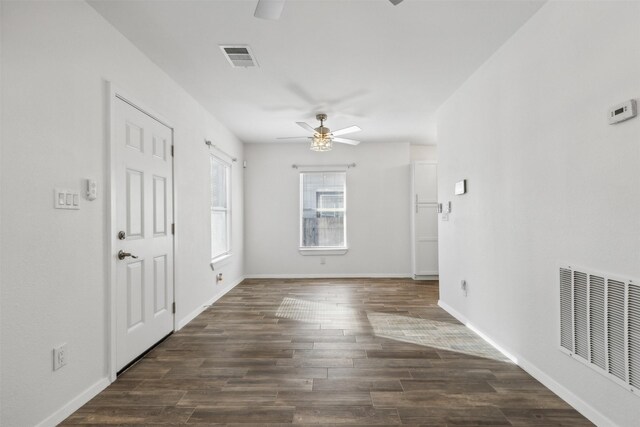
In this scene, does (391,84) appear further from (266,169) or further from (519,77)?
(266,169)

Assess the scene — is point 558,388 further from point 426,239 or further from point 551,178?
point 426,239

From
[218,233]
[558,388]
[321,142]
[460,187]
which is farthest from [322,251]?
[558,388]

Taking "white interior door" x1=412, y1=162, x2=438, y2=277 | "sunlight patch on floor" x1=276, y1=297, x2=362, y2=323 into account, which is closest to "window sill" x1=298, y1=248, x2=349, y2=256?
"white interior door" x1=412, y1=162, x2=438, y2=277

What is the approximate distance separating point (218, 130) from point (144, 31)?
2.44 m

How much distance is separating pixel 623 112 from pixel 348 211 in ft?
16.2

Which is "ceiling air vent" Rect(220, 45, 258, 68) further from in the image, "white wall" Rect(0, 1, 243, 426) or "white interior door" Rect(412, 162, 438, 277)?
"white interior door" Rect(412, 162, 438, 277)

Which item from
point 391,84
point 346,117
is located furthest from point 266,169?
point 391,84

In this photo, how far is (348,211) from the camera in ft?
21.4

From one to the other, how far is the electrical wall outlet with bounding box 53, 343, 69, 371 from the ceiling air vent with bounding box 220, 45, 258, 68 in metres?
2.39

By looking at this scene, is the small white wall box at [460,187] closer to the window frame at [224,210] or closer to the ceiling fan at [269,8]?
the ceiling fan at [269,8]

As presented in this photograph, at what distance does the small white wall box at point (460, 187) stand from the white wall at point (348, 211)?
265 centimetres

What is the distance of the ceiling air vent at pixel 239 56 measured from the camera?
2859mm

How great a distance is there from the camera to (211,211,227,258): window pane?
5096 mm

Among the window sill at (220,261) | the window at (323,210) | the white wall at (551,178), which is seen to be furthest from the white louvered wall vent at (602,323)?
the window at (323,210)
